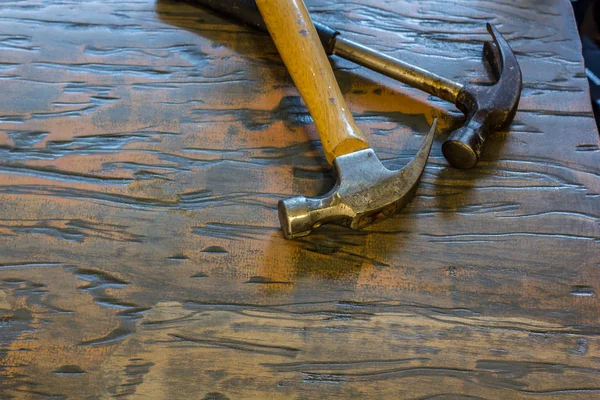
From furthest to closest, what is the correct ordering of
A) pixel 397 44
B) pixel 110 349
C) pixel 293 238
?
pixel 397 44
pixel 293 238
pixel 110 349

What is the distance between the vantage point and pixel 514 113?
1333mm

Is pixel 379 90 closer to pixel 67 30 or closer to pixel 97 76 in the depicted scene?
pixel 97 76

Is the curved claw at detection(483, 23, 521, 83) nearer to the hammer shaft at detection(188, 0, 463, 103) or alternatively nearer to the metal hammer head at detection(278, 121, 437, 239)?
the hammer shaft at detection(188, 0, 463, 103)

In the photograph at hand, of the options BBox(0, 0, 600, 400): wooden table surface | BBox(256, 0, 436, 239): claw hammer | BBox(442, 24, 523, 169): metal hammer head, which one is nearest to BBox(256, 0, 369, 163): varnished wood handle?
BBox(256, 0, 436, 239): claw hammer

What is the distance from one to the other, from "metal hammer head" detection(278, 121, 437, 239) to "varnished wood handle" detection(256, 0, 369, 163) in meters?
0.05

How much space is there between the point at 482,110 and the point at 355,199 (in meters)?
0.38

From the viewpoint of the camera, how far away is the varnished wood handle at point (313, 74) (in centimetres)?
122

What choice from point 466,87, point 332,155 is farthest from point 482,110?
point 332,155

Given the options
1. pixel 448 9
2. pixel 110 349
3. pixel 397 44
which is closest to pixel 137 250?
pixel 110 349

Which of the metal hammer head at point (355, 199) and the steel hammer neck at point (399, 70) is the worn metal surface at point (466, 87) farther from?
the metal hammer head at point (355, 199)

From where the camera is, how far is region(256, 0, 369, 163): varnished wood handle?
1.22m

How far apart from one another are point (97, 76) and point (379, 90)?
685mm

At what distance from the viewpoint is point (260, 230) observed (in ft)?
3.93

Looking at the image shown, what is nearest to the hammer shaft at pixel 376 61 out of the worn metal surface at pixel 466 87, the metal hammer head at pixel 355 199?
the worn metal surface at pixel 466 87
